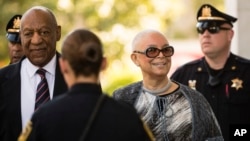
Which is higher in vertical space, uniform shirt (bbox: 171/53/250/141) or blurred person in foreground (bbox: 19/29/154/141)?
blurred person in foreground (bbox: 19/29/154/141)

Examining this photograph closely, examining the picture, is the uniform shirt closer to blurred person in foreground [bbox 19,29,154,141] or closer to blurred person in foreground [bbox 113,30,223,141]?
blurred person in foreground [bbox 113,30,223,141]

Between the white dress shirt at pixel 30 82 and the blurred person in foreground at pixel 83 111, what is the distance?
1437 millimetres

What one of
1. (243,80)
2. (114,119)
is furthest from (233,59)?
(114,119)

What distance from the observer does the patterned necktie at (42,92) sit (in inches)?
258

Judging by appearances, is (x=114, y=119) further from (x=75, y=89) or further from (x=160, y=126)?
(x=160, y=126)

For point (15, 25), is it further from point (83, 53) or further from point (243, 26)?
point (243, 26)

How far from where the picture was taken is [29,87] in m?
6.70

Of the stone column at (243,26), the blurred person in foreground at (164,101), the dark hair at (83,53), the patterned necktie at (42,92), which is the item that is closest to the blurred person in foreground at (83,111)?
the dark hair at (83,53)

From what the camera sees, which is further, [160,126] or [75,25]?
[75,25]

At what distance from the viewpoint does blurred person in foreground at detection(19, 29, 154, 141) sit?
16.4 ft

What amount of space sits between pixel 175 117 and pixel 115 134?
1.74m

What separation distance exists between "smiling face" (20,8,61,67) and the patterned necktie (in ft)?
0.35

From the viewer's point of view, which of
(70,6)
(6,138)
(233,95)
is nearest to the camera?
(6,138)

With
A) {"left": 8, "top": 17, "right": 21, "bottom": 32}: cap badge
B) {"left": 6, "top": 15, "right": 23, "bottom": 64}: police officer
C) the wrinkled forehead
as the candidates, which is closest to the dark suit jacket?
the wrinkled forehead
